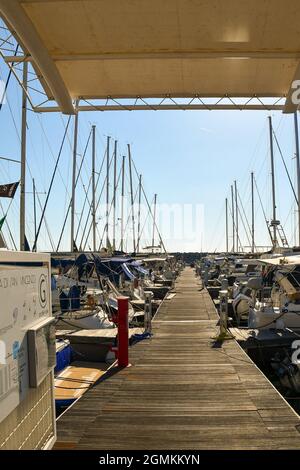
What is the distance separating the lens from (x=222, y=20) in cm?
724

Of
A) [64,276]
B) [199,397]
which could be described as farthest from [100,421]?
[64,276]

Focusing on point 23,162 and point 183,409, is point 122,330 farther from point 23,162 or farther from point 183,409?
point 23,162

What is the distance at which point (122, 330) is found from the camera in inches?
379

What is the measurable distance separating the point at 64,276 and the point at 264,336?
8.71 meters

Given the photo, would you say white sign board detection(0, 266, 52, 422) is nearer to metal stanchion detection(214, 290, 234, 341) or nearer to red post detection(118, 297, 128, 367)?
red post detection(118, 297, 128, 367)

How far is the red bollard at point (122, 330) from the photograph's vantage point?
9.56 metres

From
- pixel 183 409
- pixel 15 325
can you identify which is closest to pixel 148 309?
pixel 183 409

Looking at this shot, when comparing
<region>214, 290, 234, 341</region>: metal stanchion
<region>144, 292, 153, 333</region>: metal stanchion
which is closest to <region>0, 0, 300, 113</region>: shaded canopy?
<region>214, 290, 234, 341</region>: metal stanchion

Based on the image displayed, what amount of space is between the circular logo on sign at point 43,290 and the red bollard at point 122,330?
5093mm

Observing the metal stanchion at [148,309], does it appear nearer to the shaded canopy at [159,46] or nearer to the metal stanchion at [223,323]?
the metal stanchion at [223,323]

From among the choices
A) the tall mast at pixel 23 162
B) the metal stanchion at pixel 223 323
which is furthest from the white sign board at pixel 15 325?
the metal stanchion at pixel 223 323

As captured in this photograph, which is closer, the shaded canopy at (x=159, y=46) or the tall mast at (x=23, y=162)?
the shaded canopy at (x=159, y=46)

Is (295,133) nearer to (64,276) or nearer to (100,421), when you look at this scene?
(64,276)

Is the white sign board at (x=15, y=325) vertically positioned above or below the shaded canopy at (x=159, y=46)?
below
